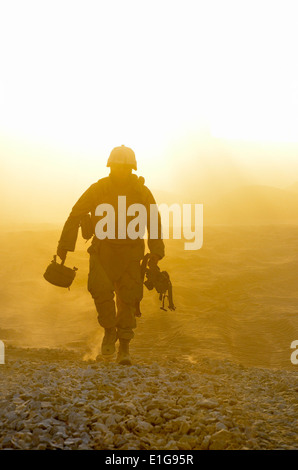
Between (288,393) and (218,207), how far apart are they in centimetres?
3622

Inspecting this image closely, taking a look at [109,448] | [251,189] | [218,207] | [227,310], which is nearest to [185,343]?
[227,310]

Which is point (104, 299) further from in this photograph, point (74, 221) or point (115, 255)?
point (74, 221)

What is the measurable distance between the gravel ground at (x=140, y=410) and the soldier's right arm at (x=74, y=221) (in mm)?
1399

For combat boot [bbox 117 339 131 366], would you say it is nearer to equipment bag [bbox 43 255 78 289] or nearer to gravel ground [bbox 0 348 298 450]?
gravel ground [bbox 0 348 298 450]

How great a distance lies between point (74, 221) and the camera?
6465 millimetres

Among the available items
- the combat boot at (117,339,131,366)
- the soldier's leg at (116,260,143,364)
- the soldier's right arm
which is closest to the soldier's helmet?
the soldier's right arm

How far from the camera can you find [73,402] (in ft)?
13.9

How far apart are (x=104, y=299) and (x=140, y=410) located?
2.25 metres

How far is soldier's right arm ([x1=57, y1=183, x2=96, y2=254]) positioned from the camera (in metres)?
6.39

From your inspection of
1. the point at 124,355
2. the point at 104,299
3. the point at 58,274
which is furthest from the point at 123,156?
the point at 124,355

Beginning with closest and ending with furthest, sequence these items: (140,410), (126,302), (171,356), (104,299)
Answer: (140,410), (104,299), (126,302), (171,356)

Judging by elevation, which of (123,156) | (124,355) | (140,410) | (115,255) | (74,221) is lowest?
(140,410)

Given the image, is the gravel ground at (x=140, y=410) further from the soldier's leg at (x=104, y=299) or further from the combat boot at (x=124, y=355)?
the soldier's leg at (x=104, y=299)
